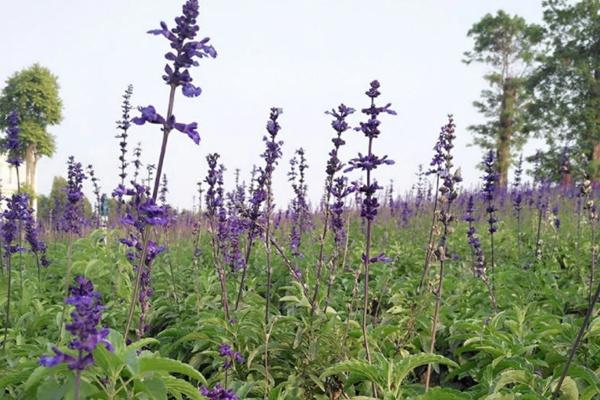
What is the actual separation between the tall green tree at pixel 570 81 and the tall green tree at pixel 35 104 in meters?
34.6

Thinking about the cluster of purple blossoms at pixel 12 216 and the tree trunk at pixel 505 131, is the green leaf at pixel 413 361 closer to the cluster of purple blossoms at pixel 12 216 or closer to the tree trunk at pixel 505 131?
the cluster of purple blossoms at pixel 12 216

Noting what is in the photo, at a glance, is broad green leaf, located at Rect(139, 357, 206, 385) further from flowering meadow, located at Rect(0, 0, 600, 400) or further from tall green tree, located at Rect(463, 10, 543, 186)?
tall green tree, located at Rect(463, 10, 543, 186)

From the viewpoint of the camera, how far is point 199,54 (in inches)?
112

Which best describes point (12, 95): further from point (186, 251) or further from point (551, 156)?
point (186, 251)

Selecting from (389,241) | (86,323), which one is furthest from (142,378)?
(389,241)

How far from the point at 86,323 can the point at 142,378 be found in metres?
1.19

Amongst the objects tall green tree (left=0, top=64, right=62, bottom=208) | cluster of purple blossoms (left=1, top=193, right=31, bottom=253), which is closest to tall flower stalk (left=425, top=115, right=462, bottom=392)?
cluster of purple blossoms (left=1, top=193, right=31, bottom=253)

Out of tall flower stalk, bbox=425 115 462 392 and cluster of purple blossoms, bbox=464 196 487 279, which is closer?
tall flower stalk, bbox=425 115 462 392

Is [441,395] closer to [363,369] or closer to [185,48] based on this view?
[363,369]

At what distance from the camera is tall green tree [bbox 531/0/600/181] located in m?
35.1

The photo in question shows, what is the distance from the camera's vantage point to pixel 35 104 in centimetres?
4859

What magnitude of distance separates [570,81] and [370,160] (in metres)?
36.9

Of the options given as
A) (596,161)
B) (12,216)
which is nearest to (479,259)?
(12,216)

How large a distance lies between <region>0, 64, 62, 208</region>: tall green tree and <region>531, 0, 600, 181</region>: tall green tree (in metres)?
34.6
